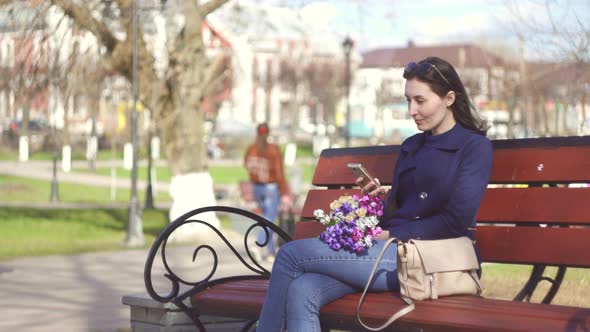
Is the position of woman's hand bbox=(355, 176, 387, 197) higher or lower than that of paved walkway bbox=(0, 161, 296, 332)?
higher

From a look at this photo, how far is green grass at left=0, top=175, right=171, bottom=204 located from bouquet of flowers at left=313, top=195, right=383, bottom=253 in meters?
25.8

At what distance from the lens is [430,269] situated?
5.15 metres

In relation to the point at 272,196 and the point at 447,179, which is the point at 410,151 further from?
the point at 272,196

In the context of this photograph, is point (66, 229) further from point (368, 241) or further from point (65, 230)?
→ point (368, 241)

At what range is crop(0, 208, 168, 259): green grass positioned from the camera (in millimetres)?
→ 16906

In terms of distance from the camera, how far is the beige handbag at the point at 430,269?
5148 millimetres

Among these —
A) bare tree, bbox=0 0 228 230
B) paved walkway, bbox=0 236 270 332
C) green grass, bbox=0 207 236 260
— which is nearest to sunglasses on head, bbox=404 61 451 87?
paved walkway, bbox=0 236 270 332

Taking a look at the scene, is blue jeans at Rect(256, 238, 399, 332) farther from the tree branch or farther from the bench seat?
the tree branch

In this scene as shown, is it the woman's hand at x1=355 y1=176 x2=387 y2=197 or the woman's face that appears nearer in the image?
the woman's face

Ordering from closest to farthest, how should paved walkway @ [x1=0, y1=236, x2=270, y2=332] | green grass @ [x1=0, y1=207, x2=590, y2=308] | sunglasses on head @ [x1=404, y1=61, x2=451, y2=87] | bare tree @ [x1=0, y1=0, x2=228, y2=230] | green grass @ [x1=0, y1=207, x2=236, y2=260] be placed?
sunglasses on head @ [x1=404, y1=61, x2=451, y2=87] < paved walkway @ [x1=0, y1=236, x2=270, y2=332] < green grass @ [x1=0, y1=207, x2=590, y2=308] < green grass @ [x1=0, y1=207, x2=236, y2=260] < bare tree @ [x1=0, y1=0, x2=228, y2=230]

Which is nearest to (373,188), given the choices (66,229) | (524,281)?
(524,281)

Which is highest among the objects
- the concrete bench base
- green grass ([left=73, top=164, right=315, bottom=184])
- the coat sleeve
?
the coat sleeve

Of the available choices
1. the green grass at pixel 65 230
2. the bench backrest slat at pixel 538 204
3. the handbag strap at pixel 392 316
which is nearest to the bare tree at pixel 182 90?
the green grass at pixel 65 230

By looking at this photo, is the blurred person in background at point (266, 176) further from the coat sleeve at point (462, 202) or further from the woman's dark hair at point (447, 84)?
the coat sleeve at point (462, 202)
